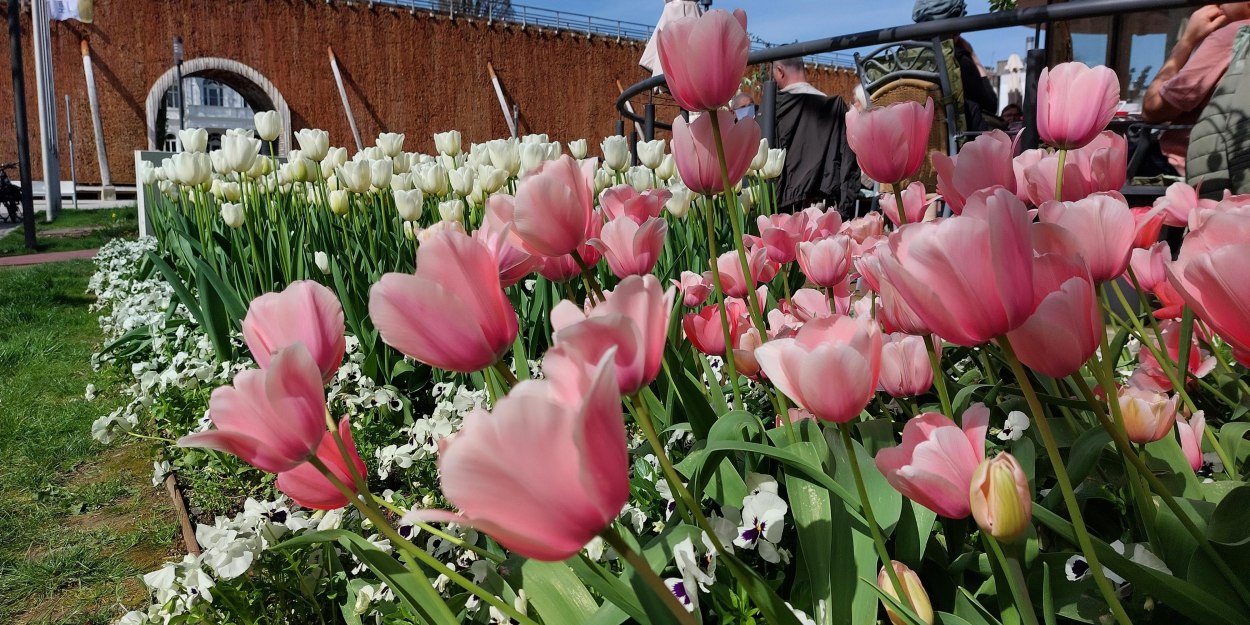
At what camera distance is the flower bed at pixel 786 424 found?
0.43 meters

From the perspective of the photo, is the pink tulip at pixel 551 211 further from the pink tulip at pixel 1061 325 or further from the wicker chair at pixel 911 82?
the wicker chair at pixel 911 82

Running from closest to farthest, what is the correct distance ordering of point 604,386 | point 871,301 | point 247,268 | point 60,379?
1. point 604,386
2. point 871,301
3. point 247,268
4. point 60,379

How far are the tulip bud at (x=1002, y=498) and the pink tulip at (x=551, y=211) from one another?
35cm

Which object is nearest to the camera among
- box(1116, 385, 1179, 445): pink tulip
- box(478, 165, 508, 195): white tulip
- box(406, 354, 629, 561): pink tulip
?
box(406, 354, 629, 561): pink tulip

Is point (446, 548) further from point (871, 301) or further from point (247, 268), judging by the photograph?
point (247, 268)

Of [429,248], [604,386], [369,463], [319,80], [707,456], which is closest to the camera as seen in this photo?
[604,386]

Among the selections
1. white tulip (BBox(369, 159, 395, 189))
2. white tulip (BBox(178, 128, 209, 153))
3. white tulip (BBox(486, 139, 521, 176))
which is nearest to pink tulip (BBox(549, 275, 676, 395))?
white tulip (BBox(486, 139, 521, 176))

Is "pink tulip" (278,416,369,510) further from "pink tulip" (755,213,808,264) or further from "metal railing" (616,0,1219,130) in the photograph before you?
"metal railing" (616,0,1219,130)

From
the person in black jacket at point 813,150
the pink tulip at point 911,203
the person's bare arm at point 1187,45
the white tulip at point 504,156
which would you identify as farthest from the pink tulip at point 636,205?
the person in black jacket at point 813,150

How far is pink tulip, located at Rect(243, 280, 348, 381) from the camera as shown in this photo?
545 mm

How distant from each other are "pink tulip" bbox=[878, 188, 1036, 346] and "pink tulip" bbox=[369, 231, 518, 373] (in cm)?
23

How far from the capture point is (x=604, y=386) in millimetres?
334

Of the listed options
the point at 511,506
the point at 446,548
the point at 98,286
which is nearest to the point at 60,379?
the point at 98,286

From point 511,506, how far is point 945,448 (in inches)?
11.3
